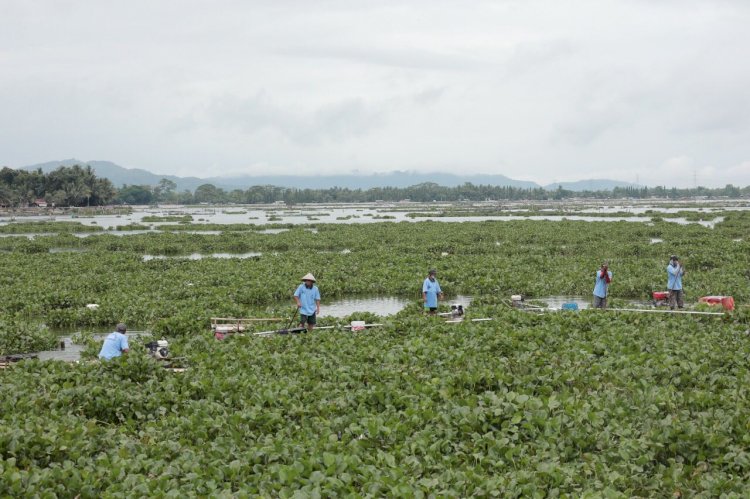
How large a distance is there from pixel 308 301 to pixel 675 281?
9.71 metres

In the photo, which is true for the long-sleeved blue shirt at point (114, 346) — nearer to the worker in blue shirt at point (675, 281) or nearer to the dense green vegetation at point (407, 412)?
the dense green vegetation at point (407, 412)

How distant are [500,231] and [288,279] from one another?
26611 mm

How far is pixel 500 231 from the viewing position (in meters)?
49.9

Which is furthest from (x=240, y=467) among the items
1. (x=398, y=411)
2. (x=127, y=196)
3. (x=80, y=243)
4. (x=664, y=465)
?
(x=127, y=196)

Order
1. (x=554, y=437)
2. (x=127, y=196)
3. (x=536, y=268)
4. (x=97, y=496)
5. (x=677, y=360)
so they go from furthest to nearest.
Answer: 1. (x=127, y=196)
2. (x=536, y=268)
3. (x=677, y=360)
4. (x=554, y=437)
5. (x=97, y=496)

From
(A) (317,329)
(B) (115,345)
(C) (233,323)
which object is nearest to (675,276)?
(A) (317,329)

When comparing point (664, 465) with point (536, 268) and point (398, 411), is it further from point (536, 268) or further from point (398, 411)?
point (536, 268)

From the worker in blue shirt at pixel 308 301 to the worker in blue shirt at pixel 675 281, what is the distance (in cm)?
928

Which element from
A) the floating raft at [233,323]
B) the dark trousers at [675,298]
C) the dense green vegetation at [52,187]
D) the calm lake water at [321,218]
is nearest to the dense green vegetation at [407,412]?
the floating raft at [233,323]

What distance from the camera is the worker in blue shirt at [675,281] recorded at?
1784cm

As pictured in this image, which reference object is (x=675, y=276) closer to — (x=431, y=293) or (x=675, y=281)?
(x=675, y=281)

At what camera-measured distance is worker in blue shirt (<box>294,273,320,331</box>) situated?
51.6 feet

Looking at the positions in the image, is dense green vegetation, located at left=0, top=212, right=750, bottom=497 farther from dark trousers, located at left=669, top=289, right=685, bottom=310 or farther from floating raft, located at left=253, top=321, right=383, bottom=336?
dark trousers, located at left=669, top=289, right=685, bottom=310

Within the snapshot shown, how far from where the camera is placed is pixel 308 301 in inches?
626
